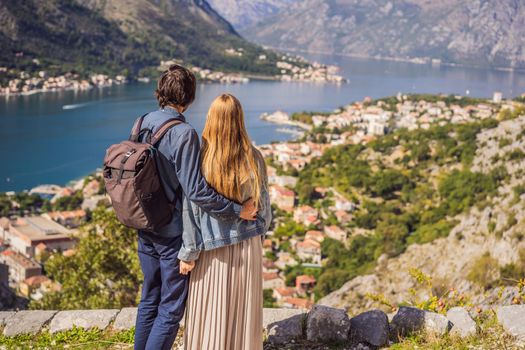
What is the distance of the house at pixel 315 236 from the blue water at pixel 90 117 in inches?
560

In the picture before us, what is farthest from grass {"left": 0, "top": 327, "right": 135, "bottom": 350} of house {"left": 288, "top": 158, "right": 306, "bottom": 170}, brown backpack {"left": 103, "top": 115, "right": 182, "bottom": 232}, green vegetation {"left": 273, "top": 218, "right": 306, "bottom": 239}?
house {"left": 288, "top": 158, "right": 306, "bottom": 170}

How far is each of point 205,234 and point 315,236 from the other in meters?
17.2

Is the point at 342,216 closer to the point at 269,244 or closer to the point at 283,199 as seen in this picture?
the point at 269,244

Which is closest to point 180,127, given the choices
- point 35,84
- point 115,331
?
point 115,331

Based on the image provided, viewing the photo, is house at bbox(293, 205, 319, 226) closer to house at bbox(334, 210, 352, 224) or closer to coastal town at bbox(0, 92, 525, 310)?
coastal town at bbox(0, 92, 525, 310)

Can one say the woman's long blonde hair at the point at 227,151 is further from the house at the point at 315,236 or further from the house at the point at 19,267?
the house at the point at 315,236

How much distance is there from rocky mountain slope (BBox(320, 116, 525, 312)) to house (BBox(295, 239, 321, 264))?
5.65 m

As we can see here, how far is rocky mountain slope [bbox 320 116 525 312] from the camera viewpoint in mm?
7102

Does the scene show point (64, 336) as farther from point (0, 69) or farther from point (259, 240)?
point (0, 69)

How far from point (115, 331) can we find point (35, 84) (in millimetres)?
56171

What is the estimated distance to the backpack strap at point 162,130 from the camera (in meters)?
1.80

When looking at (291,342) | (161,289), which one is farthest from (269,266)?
(161,289)

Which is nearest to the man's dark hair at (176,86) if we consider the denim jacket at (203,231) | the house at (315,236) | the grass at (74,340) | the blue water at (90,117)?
the denim jacket at (203,231)

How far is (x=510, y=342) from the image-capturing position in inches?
90.6
